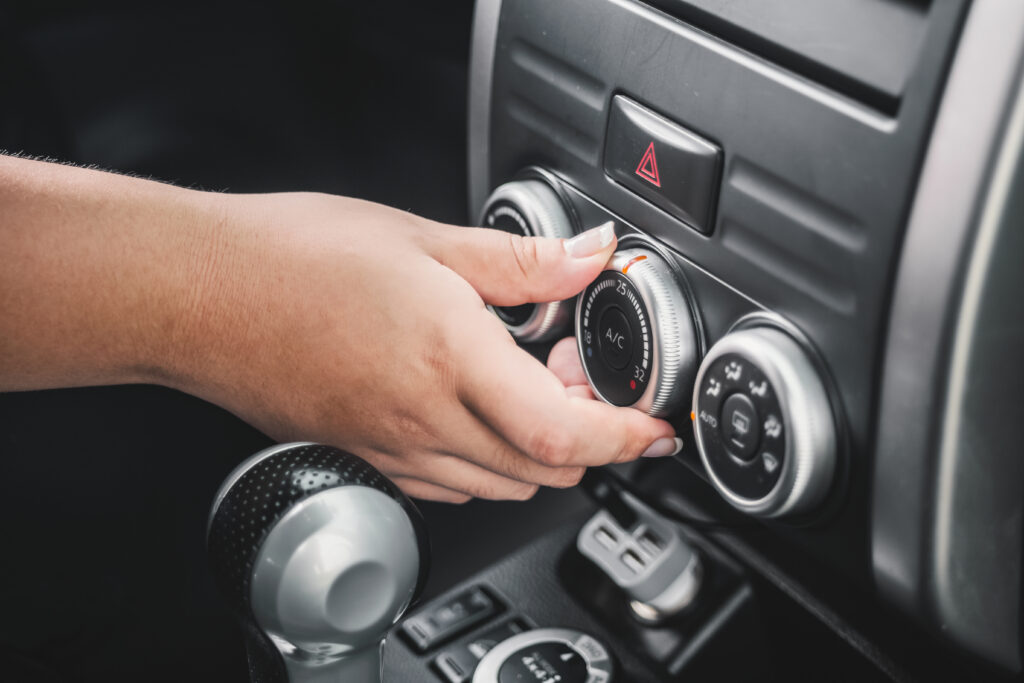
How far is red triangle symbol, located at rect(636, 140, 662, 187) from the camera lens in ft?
1.83

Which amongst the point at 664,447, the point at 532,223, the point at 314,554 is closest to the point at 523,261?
the point at 532,223

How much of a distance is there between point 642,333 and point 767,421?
10cm

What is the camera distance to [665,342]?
0.55m

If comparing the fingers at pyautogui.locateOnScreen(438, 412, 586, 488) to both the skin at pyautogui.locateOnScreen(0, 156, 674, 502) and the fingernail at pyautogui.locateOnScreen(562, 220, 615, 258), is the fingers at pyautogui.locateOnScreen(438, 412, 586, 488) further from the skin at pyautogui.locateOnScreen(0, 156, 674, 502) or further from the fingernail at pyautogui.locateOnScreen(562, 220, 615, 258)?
the fingernail at pyautogui.locateOnScreen(562, 220, 615, 258)

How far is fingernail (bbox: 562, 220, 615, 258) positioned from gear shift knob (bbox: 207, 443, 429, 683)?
0.19 meters

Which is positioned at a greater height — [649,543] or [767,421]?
[767,421]

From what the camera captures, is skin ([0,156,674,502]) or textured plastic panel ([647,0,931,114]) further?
skin ([0,156,674,502])

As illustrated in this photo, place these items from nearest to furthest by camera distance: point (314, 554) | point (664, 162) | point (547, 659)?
point (314, 554), point (664, 162), point (547, 659)

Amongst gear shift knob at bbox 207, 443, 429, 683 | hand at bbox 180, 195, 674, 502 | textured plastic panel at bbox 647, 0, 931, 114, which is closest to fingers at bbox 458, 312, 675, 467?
hand at bbox 180, 195, 674, 502

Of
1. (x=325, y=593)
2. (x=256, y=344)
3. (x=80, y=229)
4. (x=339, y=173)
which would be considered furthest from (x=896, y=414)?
(x=339, y=173)

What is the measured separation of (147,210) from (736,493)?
42 centimetres

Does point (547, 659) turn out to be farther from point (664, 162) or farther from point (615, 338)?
point (664, 162)

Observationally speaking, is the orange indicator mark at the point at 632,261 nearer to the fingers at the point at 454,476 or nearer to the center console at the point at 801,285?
the center console at the point at 801,285

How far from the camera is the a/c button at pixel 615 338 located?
583 mm
